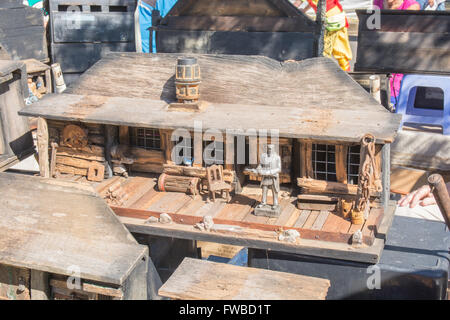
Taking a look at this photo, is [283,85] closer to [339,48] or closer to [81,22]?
[339,48]

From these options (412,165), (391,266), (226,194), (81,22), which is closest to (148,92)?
(226,194)

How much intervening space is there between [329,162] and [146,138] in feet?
9.34

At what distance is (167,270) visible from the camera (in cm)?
941

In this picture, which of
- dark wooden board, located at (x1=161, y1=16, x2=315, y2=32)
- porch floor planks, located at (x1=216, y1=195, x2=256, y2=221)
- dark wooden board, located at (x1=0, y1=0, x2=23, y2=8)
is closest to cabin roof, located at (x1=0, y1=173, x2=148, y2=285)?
porch floor planks, located at (x1=216, y1=195, x2=256, y2=221)

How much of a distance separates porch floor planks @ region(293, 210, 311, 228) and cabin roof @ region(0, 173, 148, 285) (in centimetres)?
193

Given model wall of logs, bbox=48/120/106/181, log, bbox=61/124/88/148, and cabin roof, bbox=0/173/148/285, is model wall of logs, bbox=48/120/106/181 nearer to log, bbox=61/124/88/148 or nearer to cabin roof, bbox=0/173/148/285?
log, bbox=61/124/88/148

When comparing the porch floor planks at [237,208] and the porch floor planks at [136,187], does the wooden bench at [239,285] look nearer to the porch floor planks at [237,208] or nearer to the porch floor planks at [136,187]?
the porch floor planks at [237,208]

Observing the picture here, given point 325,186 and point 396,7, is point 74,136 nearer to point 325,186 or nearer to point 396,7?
point 325,186

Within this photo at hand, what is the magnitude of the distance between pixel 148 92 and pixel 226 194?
192 centimetres

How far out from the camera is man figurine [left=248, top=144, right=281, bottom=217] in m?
7.61

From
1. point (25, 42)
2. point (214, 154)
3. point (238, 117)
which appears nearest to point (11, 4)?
point (25, 42)
